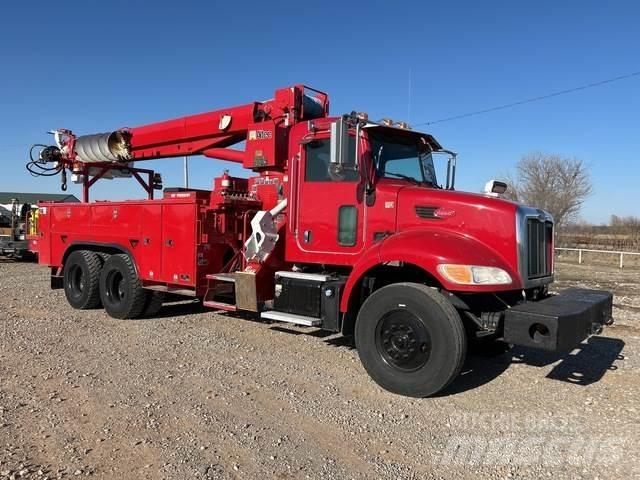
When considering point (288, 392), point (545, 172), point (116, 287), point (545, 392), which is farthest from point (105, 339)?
point (545, 172)

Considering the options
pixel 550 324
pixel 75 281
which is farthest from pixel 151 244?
pixel 550 324

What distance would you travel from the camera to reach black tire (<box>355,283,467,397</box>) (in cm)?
492

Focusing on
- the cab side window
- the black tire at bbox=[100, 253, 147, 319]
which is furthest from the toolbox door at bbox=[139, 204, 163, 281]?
the cab side window

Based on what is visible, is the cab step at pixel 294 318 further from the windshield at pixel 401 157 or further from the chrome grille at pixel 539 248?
the chrome grille at pixel 539 248

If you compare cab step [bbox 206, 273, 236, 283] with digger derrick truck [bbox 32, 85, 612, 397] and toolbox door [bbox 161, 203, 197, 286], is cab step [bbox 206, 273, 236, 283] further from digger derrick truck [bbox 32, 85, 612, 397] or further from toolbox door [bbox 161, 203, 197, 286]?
toolbox door [bbox 161, 203, 197, 286]

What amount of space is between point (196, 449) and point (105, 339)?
3.91m

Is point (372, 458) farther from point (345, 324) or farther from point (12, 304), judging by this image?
point (12, 304)

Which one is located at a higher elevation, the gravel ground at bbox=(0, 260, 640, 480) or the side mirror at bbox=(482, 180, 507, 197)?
the side mirror at bbox=(482, 180, 507, 197)

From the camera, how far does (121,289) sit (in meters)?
8.96

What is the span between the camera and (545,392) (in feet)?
17.6

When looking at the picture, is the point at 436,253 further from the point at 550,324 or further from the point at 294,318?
the point at 294,318

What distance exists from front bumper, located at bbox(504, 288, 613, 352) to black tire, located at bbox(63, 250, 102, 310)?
7230mm

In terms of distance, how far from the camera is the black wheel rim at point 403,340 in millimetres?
5141

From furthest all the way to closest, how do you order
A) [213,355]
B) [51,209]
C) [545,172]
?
[545,172]
[51,209]
[213,355]
